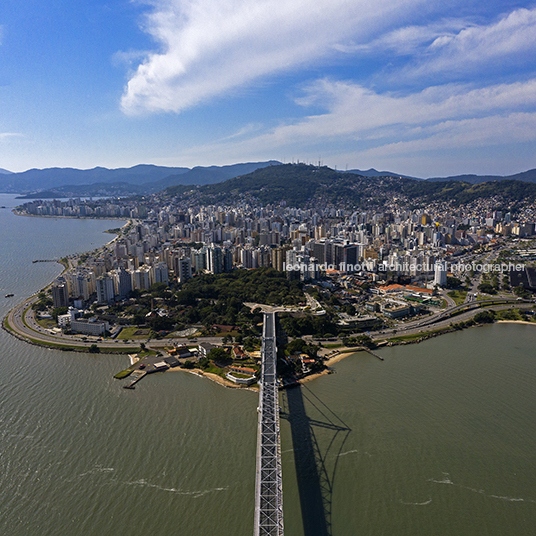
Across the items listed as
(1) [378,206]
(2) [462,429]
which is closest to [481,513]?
(2) [462,429]

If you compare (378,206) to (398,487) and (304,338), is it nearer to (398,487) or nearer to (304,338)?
(304,338)

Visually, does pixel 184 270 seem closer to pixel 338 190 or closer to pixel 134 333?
pixel 134 333

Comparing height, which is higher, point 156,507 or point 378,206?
point 378,206

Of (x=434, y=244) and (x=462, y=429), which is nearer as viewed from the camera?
(x=462, y=429)

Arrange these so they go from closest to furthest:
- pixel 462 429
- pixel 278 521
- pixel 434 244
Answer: pixel 278 521 < pixel 462 429 < pixel 434 244

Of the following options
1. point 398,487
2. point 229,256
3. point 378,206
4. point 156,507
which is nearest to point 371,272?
point 229,256

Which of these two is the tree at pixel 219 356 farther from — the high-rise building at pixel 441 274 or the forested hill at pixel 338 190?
the forested hill at pixel 338 190

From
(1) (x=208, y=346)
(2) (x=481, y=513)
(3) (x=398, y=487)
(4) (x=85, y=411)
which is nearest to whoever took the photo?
(2) (x=481, y=513)
